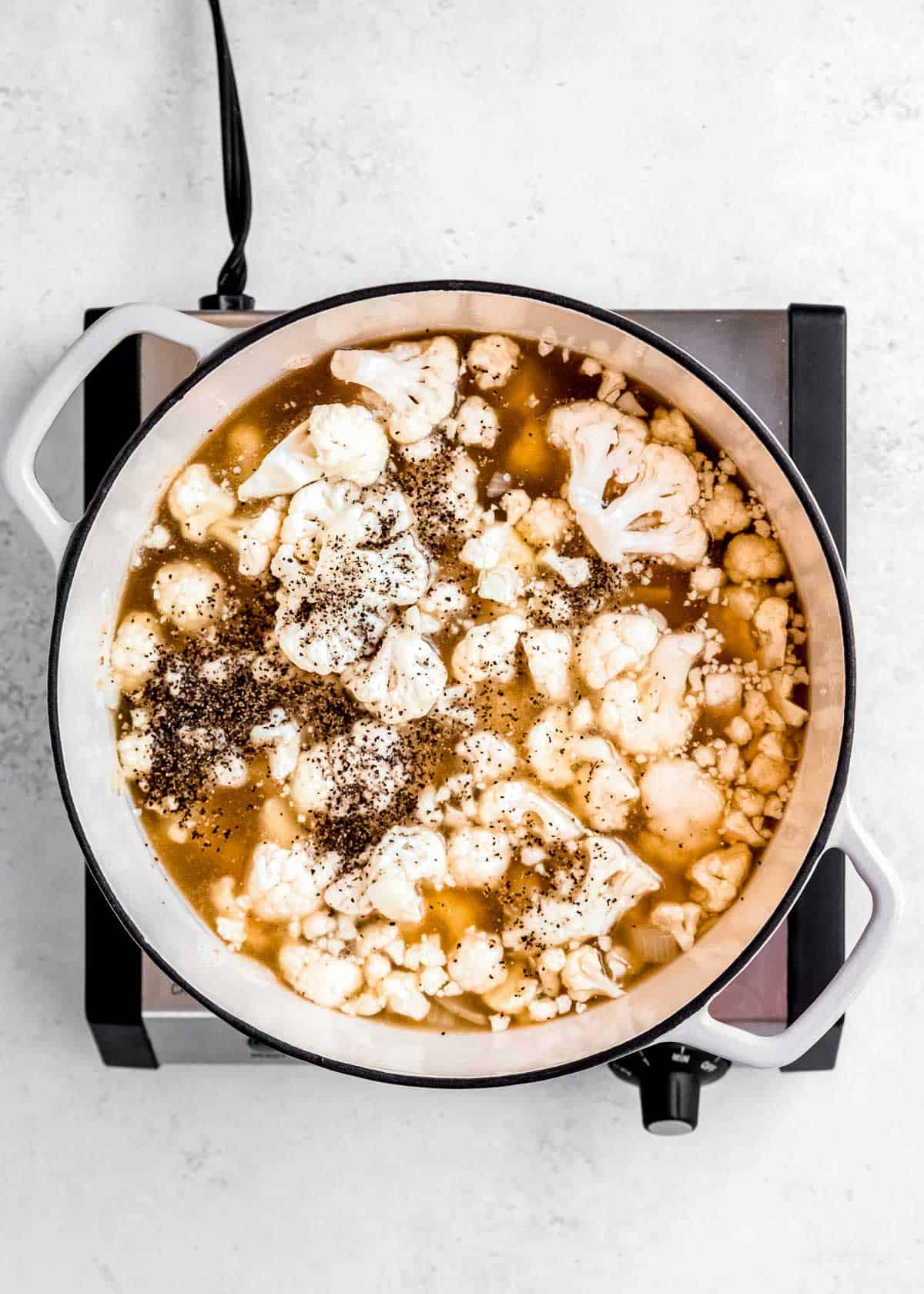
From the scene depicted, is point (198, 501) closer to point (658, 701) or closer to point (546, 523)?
point (546, 523)

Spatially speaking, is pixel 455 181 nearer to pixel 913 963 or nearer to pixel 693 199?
pixel 693 199

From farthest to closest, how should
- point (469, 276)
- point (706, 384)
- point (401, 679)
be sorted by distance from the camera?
1. point (469, 276)
2. point (401, 679)
3. point (706, 384)

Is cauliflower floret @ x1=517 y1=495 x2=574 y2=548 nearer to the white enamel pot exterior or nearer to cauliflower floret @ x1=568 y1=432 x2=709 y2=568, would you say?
cauliflower floret @ x1=568 y1=432 x2=709 y2=568

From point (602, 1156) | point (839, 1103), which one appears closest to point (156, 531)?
point (602, 1156)

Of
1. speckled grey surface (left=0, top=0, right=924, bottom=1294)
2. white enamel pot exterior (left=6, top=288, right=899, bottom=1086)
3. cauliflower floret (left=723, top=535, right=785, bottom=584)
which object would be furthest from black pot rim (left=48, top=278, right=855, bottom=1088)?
speckled grey surface (left=0, top=0, right=924, bottom=1294)

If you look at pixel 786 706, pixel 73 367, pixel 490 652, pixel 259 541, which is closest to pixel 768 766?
pixel 786 706
